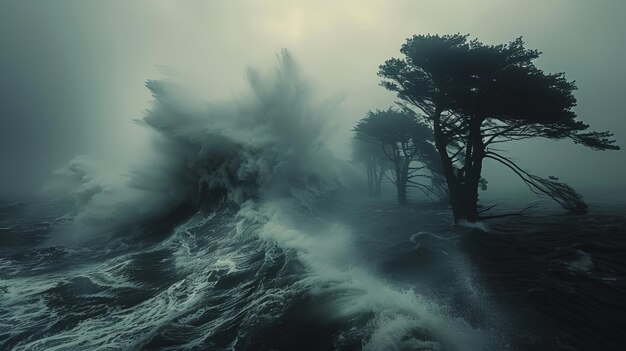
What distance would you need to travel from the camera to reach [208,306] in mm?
6328

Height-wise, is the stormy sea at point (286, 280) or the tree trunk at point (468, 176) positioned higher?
the tree trunk at point (468, 176)

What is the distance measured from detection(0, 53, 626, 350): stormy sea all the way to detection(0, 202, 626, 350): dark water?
37 mm

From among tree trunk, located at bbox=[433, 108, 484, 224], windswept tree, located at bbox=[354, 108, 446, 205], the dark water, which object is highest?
windswept tree, located at bbox=[354, 108, 446, 205]

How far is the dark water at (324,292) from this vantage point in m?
4.70

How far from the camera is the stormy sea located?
479cm

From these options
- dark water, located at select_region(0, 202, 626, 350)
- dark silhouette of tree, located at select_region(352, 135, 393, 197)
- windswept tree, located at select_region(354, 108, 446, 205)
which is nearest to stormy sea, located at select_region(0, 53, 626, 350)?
dark water, located at select_region(0, 202, 626, 350)

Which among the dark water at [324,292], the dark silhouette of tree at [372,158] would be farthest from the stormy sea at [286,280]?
the dark silhouette of tree at [372,158]

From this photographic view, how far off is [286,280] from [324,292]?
135cm

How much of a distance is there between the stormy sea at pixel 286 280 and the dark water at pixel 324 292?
4 centimetres

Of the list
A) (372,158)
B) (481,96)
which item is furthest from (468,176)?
(372,158)

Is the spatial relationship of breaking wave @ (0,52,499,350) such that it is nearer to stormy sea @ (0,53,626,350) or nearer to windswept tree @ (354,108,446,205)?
stormy sea @ (0,53,626,350)

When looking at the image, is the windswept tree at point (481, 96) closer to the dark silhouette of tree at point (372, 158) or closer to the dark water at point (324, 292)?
the dark water at point (324, 292)

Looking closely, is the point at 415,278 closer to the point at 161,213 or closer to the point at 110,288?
the point at 110,288

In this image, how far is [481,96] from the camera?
1205 cm
